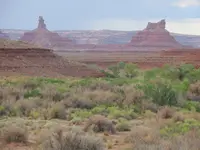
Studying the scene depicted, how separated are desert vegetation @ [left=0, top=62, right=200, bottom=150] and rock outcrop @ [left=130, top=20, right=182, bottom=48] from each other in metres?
146

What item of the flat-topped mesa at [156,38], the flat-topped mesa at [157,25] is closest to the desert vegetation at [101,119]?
the flat-topped mesa at [156,38]

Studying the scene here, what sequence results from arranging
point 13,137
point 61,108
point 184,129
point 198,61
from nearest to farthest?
point 13,137, point 184,129, point 61,108, point 198,61

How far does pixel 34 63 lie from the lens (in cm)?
5984

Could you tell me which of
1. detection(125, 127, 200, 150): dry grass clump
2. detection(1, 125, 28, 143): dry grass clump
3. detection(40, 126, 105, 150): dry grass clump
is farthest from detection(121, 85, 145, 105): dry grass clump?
detection(40, 126, 105, 150): dry grass clump

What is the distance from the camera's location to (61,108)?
20.7 m

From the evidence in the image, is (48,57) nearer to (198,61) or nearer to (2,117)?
(198,61)

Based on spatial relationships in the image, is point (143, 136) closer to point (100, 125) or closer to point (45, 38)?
point (100, 125)

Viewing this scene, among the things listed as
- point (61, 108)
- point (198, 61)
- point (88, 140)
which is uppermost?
point (88, 140)

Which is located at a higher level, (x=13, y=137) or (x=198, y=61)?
(x=13, y=137)

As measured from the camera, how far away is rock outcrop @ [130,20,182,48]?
178m

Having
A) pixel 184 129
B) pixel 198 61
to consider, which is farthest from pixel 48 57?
pixel 184 129

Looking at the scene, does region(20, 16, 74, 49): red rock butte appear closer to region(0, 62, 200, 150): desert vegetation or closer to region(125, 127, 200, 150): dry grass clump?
region(0, 62, 200, 150): desert vegetation

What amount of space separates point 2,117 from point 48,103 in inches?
166

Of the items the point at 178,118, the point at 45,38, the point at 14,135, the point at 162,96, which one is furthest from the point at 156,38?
the point at 14,135
